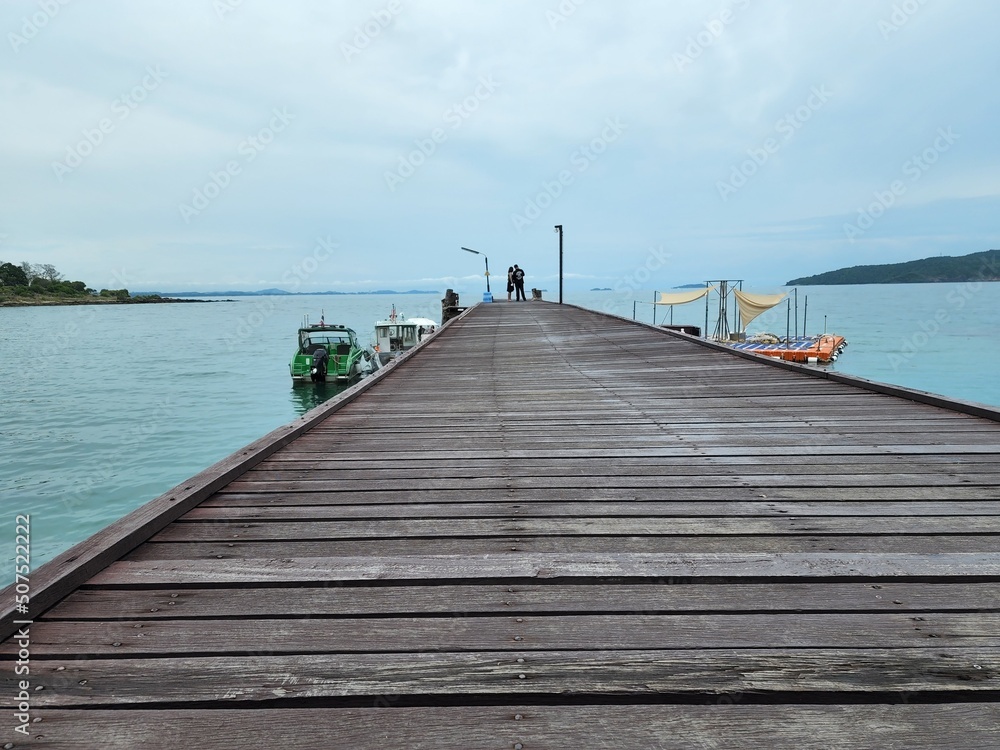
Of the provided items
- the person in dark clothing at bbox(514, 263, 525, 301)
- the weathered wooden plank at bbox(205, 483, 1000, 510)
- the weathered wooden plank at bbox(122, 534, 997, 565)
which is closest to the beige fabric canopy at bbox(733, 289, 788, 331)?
the person in dark clothing at bbox(514, 263, 525, 301)

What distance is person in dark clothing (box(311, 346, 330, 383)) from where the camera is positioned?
979 inches

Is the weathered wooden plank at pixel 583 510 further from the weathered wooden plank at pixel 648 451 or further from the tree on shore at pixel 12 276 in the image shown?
the tree on shore at pixel 12 276

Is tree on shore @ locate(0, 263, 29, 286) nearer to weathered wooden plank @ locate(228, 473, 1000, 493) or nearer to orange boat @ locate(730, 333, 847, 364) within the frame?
orange boat @ locate(730, 333, 847, 364)

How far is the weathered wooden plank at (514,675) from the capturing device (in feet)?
5.71

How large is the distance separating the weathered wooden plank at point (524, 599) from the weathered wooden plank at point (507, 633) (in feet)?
0.15

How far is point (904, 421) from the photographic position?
4.79 metres

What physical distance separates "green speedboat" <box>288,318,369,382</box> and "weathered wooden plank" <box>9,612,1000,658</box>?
23492 millimetres

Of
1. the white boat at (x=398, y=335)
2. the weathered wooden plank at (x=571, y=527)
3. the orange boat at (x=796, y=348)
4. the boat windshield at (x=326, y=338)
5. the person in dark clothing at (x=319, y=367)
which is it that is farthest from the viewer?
the orange boat at (x=796, y=348)

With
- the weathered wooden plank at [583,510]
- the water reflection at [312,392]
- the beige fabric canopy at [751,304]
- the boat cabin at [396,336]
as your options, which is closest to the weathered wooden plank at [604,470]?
the weathered wooden plank at [583,510]

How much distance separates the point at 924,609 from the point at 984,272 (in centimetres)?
14974

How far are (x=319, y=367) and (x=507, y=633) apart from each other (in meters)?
24.1

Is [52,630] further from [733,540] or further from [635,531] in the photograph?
[733,540]

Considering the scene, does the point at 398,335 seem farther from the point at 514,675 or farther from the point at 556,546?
the point at 514,675

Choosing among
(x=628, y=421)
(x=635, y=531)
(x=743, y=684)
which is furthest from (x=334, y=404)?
(x=743, y=684)
